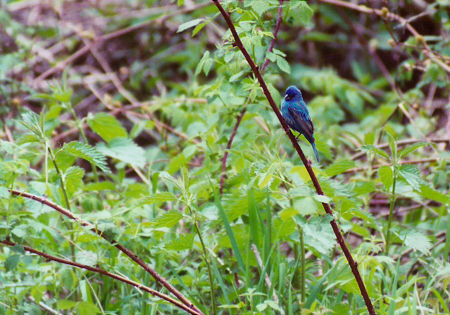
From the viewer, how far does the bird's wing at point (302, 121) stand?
183 cm

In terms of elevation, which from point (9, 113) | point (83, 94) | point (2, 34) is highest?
point (2, 34)

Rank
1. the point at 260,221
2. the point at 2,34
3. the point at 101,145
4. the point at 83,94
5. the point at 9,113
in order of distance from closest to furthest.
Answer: the point at 260,221, the point at 101,145, the point at 9,113, the point at 2,34, the point at 83,94

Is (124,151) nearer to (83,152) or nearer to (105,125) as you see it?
(105,125)

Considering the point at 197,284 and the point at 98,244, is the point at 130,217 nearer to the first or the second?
the point at 98,244

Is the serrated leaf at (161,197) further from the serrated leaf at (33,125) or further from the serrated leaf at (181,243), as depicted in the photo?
the serrated leaf at (33,125)

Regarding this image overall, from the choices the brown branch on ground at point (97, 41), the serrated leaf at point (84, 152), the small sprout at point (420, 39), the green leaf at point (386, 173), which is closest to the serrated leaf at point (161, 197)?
the serrated leaf at point (84, 152)

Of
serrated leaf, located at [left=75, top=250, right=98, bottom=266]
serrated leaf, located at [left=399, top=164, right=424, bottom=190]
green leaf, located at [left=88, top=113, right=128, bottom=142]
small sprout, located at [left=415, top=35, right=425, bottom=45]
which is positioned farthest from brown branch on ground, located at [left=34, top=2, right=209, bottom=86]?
serrated leaf, located at [left=399, top=164, right=424, bottom=190]

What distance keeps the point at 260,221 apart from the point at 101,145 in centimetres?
79

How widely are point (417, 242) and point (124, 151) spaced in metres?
1.21

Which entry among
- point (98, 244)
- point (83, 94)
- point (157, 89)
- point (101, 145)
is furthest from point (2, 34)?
point (98, 244)

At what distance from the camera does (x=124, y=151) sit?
2377 mm

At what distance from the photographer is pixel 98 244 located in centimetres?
218

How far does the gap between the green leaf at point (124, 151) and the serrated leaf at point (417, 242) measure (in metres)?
1.08

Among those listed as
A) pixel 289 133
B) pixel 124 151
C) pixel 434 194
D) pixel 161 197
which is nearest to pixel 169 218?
pixel 161 197
